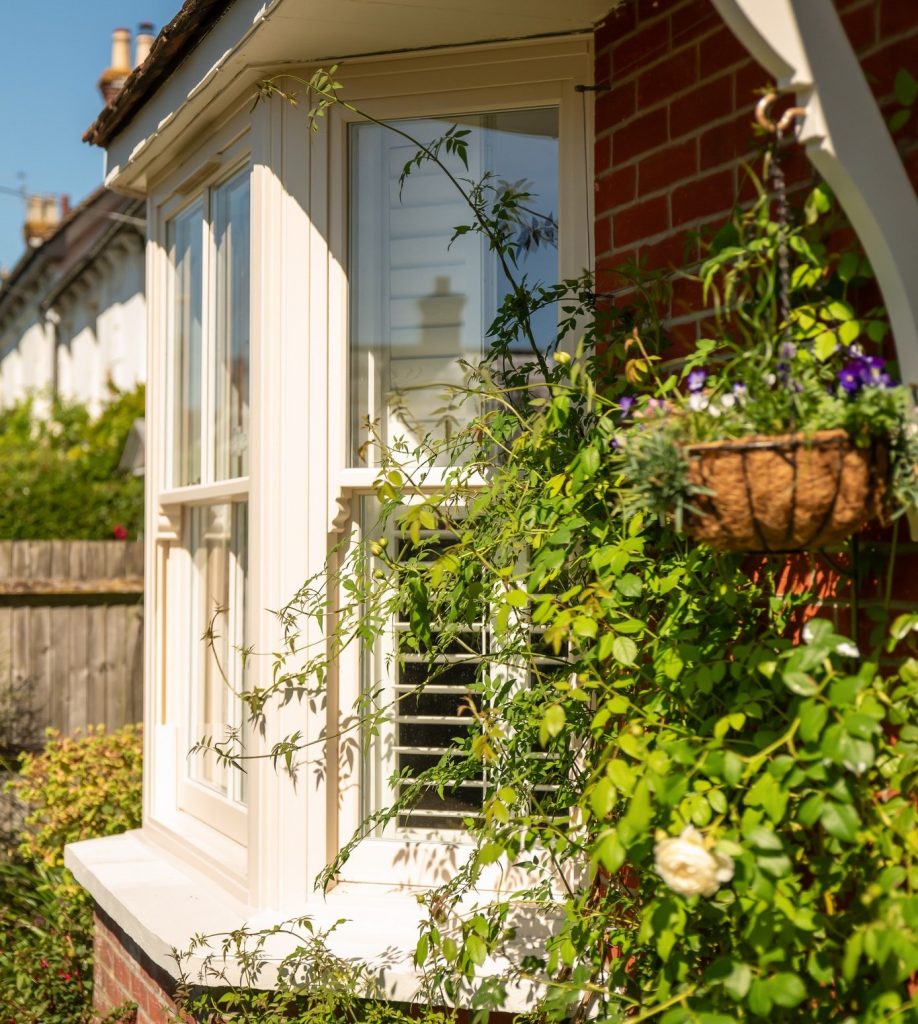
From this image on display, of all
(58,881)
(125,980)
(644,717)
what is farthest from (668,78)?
(58,881)

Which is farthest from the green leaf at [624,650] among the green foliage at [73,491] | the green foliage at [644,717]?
the green foliage at [73,491]

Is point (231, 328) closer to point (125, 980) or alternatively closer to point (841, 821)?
point (125, 980)

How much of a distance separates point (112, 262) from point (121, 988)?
11998 millimetres

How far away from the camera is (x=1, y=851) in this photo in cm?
589

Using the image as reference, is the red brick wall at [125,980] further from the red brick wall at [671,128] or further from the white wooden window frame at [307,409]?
the red brick wall at [671,128]

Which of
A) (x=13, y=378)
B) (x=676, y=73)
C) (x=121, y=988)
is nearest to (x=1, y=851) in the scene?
(x=121, y=988)

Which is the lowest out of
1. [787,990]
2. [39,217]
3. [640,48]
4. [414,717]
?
[787,990]

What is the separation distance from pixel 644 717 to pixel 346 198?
183 cm

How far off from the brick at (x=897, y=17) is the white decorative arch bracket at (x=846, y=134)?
0.19 meters

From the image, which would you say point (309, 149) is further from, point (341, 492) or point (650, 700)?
point (650, 700)

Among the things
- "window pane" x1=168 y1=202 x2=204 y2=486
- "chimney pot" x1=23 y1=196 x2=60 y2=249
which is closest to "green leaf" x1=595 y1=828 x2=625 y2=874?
"window pane" x1=168 y1=202 x2=204 y2=486

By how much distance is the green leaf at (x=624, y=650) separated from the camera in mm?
2154

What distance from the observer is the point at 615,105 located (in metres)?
2.93

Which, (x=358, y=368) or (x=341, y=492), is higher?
(x=358, y=368)
